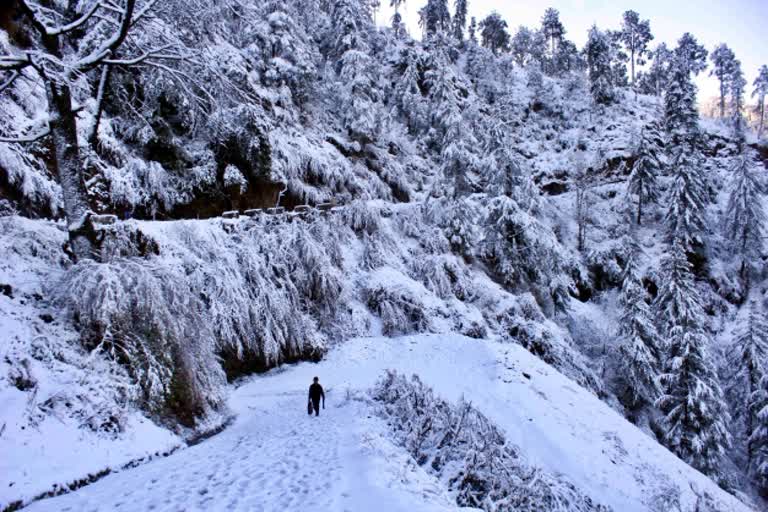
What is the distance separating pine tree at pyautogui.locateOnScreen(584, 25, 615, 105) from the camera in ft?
194

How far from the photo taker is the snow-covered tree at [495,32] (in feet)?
268

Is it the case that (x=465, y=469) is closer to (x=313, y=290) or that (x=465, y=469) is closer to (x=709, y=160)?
(x=313, y=290)

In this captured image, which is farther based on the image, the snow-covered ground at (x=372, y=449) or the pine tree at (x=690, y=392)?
the pine tree at (x=690, y=392)

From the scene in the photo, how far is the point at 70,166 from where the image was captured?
7539mm

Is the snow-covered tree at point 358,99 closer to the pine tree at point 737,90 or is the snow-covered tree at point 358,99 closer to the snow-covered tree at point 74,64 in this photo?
the snow-covered tree at point 74,64

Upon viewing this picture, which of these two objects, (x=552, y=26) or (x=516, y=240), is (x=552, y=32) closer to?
(x=552, y=26)

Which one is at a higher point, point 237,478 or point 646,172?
point 646,172

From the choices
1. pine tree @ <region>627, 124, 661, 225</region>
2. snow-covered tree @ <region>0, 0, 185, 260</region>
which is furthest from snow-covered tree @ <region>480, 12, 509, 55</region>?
snow-covered tree @ <region>0, 0, 185, 260</region>

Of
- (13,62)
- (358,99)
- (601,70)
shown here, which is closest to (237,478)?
(13,62)

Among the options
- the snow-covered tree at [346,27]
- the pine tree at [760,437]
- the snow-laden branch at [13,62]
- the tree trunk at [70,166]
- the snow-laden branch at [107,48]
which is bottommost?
the pine tree at [760,437]

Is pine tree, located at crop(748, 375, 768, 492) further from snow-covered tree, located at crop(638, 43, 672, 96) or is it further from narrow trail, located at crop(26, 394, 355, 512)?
snow-covered tree, located at crop(638, 43, 672, 96)

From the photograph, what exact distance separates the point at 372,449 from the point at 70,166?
7370 millimetres

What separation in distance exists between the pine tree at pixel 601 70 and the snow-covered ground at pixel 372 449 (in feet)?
183

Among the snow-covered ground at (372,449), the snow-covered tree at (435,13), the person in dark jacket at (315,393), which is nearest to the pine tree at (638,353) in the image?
the snow-covered ground at (372,449)
